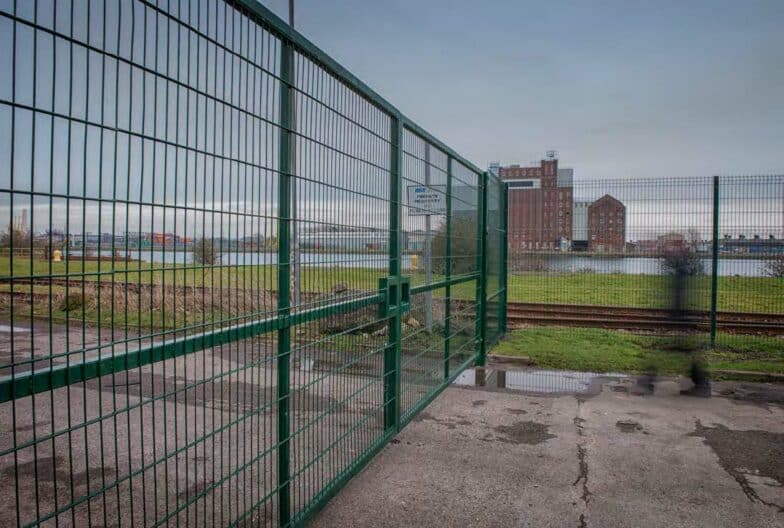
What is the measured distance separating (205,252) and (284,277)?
0.67 metres

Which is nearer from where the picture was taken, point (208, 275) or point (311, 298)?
point (208, 275)

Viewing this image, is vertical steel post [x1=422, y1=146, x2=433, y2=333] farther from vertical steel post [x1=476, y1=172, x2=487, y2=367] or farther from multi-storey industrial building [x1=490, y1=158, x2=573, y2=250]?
multi-storey industrial building [x1=490, y1=158, x2=573, y2=250]

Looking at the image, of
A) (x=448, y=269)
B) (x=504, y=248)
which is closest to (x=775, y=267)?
(x=504, y=248)

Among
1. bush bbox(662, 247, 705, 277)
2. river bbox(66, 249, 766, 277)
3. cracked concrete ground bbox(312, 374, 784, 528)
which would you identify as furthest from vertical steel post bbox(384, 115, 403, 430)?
bush bbox(662, 247, 705, 277)

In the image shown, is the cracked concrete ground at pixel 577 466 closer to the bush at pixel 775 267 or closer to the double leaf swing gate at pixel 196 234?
the double leaf swing gate at pixel 196 234

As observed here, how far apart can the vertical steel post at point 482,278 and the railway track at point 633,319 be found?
3735mm

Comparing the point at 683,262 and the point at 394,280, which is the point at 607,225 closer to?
the point at 683,262

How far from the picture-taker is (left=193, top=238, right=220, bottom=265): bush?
8.13 ft

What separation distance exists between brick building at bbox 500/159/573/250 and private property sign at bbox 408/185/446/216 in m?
5.99

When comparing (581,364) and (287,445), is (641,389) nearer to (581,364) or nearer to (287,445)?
(581,364)

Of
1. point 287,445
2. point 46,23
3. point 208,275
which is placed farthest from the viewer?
point 287,445

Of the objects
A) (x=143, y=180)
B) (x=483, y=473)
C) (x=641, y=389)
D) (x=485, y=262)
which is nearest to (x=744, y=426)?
(x=641, y=389)

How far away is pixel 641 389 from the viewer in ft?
23.1

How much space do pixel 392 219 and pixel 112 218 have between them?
298cm
